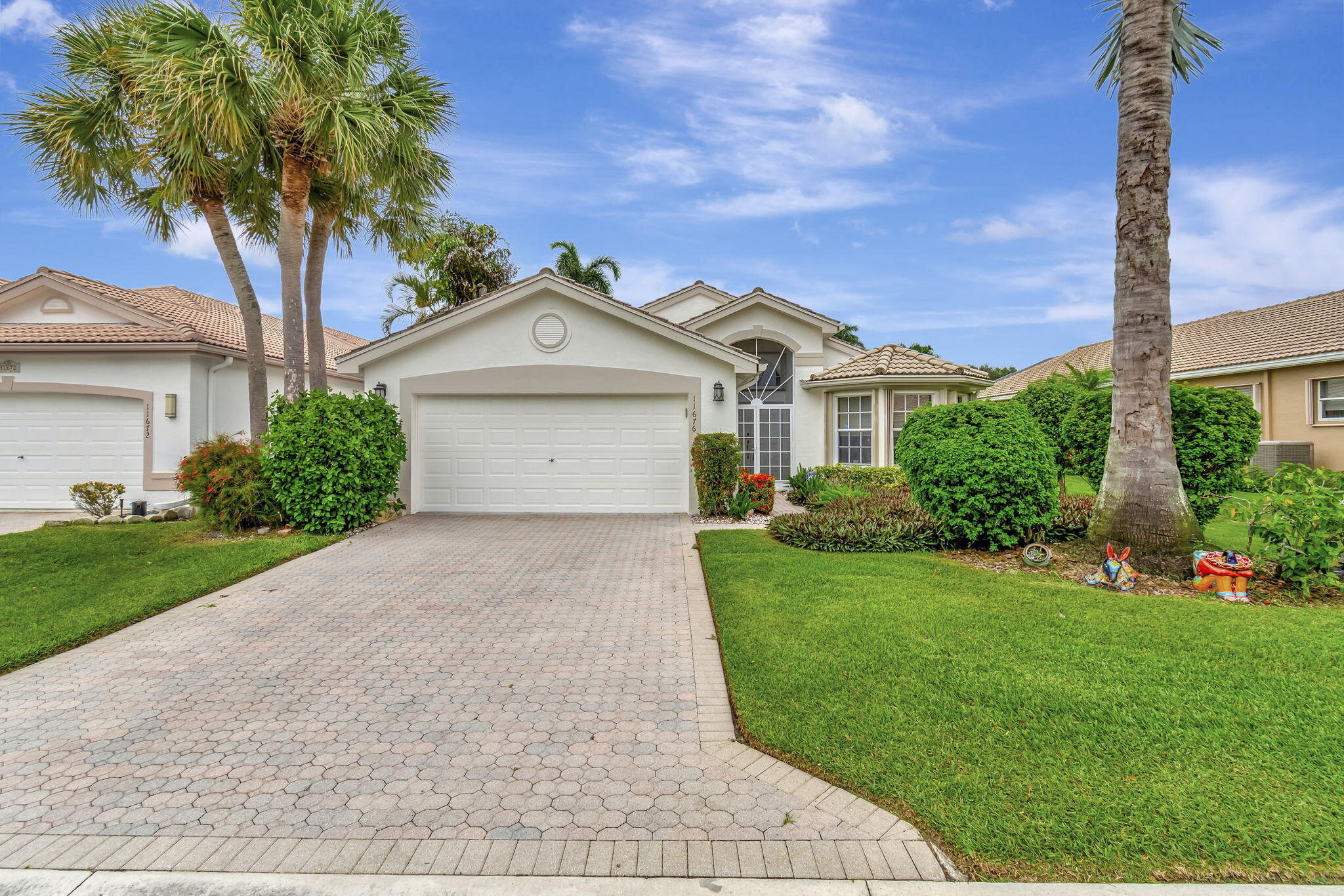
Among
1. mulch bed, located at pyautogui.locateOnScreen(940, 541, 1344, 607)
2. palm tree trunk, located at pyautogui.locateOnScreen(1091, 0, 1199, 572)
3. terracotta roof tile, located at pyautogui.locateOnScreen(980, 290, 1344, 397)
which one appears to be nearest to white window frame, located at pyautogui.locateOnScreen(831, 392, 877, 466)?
terracotta roof tile, located at pyautogui.locateOnScreen(980, 290, 1344, 397)

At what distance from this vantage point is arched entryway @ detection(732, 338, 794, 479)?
17609 millimetres

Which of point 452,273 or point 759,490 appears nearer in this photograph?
point 759,490

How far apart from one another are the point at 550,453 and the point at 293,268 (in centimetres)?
609

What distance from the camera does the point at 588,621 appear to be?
5910 millimetres

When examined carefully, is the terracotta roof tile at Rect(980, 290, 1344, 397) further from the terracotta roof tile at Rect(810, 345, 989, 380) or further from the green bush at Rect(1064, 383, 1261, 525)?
the green bush at Rect(1064, 383, 1261, 525)

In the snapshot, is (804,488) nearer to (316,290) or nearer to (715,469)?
(715,469)

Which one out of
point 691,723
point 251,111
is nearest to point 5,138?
point 251,111

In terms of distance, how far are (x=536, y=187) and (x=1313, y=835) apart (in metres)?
20.7

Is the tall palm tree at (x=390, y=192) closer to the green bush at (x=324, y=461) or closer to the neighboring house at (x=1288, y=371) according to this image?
the green bush at (x=324, y=461)

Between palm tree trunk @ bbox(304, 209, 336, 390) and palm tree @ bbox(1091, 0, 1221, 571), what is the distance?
14118 millimetres

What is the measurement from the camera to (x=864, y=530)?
9.05m

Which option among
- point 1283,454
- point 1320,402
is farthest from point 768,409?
point 1320,402

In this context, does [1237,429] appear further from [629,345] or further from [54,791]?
[54,791]

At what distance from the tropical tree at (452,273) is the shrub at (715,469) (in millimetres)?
15450
